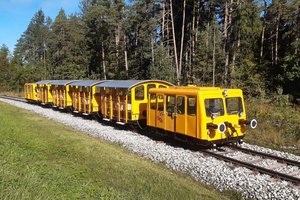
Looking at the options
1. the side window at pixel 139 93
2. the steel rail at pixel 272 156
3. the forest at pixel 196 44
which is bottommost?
the steel rail at pixel 272 156

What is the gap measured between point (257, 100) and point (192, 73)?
15.5 metres

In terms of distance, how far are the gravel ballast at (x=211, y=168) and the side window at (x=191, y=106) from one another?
4.82ft

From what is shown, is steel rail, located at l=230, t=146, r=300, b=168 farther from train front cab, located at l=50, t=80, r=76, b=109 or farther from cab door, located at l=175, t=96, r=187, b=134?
train front cab, located at l=50, t=80, r=76, b=109

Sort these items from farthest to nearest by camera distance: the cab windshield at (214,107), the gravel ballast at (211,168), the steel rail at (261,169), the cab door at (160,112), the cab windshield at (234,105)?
the cab door at (160,112)
the cab windshield at (234,105)
the cab windshield at (214,107)
the steel rail at (261,169)
the gravel ballast at (211,168)

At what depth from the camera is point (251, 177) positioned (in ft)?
30.1

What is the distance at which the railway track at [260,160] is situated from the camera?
9.14m

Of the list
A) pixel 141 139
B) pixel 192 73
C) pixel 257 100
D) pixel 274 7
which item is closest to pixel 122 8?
pixel 192 73

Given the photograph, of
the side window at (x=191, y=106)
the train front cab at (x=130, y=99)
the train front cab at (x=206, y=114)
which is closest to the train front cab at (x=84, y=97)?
the train front cab at (x=130, y=99)

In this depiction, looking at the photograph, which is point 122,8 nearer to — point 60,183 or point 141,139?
point 141,139

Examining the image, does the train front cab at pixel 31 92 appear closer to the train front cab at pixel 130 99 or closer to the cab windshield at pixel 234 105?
the train front cab at pixel 130 99

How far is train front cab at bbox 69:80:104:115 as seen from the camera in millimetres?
21156

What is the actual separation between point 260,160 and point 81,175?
19.5ft

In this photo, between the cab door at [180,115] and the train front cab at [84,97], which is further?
the train front cab at [84,97]

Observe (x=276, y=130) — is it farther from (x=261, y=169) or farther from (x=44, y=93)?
(x=44, y=93)
